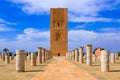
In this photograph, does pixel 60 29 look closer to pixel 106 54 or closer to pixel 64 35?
pixel 64 35

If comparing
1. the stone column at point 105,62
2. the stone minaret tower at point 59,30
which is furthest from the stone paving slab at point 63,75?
the stone minaret tower at point 59,30

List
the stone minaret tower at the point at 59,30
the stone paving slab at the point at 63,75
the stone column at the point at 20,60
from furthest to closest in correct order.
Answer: the stone minaret tower at the point at 59,30 → the stone column at the point at 20,60 → the stone paving slab at the point at 63,75

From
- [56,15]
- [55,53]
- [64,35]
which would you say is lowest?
[55,53]

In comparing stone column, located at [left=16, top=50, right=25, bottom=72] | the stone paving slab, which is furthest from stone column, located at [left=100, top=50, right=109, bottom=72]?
stone column, located at [left=16, top=50, right=25, bottom=72]

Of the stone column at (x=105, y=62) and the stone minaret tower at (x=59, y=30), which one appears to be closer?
the stone column at (x=105, y=62)

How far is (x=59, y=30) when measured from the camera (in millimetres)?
69188

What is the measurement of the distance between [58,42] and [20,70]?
53990 millimetres

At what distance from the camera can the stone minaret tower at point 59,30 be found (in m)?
67.7

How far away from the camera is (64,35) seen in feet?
227

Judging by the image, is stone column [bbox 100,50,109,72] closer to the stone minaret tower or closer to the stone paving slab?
the stone paving slab

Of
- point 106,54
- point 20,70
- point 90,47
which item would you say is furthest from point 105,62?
point 90,47

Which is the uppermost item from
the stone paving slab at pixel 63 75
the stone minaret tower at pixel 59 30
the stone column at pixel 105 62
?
the stone minaret tower at pixel 59 30

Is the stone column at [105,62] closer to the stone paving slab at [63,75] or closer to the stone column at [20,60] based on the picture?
the stone paving slab at [63,75]

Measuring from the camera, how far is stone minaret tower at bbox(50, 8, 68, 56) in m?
67.7
